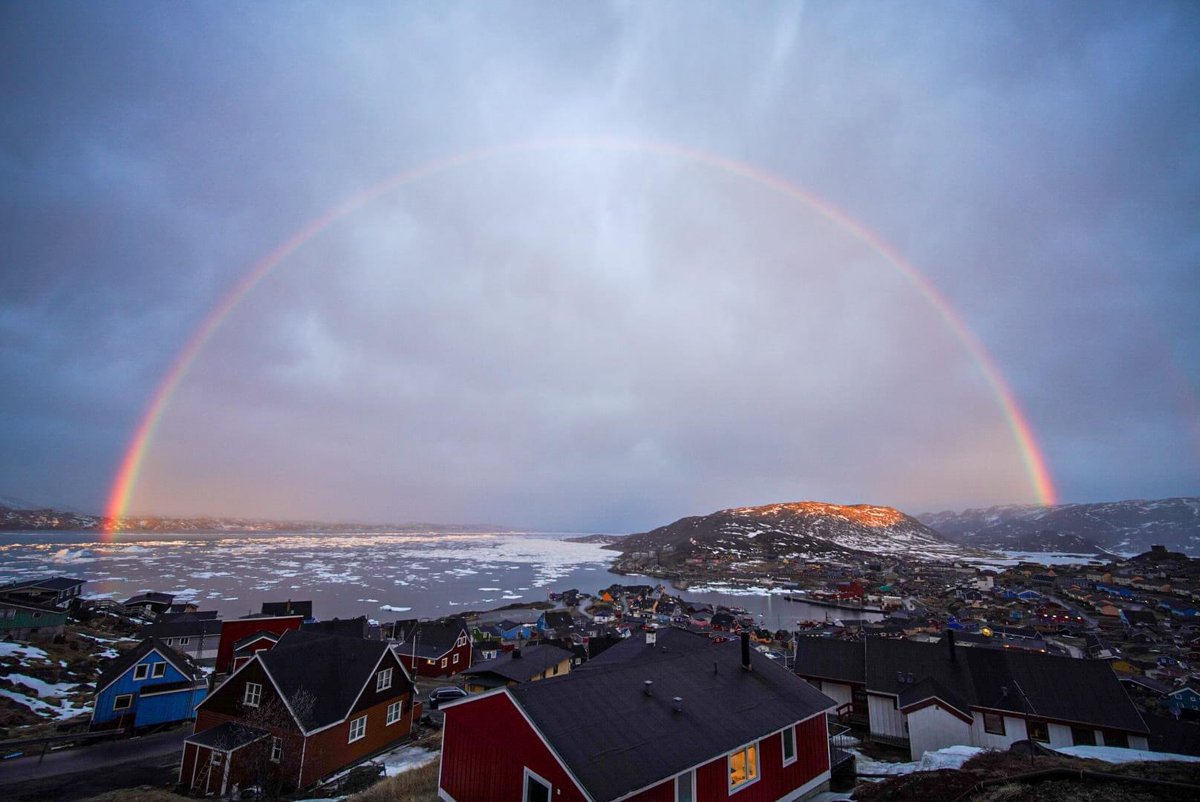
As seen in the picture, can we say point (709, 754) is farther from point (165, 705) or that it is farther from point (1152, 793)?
point (165, 705)

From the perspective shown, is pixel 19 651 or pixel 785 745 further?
pixel 19 651

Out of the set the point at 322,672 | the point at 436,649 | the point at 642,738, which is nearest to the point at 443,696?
the point at 436,649

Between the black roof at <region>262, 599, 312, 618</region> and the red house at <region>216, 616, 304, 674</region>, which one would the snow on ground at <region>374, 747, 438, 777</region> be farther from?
the black roof at <region>262, 599, 312, 618</region>

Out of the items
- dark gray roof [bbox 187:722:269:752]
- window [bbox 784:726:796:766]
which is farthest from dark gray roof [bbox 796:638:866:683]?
dark gray roof [bbox 187:722:269:752]

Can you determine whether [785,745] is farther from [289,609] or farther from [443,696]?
[289,609]

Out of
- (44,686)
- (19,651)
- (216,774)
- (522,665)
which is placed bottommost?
(44,686)
